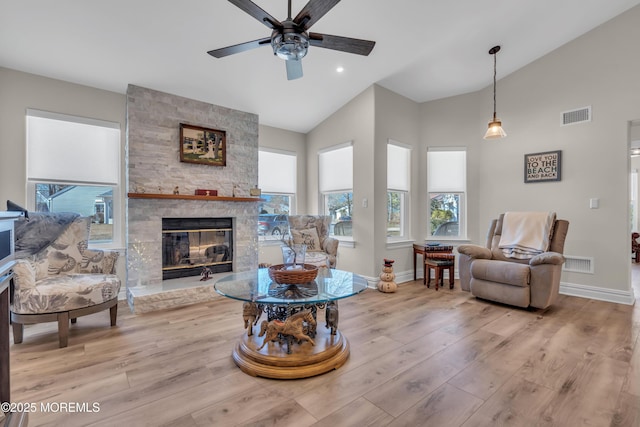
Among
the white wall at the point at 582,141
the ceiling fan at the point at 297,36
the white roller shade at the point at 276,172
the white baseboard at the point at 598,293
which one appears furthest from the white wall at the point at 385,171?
the ceiling fan at the point at 297,36

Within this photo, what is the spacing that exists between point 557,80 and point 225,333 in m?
5.33

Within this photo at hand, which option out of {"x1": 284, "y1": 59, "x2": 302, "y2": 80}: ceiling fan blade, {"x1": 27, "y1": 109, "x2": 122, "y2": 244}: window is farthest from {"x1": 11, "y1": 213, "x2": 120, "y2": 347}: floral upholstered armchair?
{"x1": 284, "y1": 59, "x2": 302, "y2": 80}: ceiling fan blade

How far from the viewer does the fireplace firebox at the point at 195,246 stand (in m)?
4.02

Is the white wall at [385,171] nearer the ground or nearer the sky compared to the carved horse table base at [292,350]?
nearer the sky

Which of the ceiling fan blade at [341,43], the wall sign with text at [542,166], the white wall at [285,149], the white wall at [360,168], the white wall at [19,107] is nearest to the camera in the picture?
the ceiling fan blade at [341,43]

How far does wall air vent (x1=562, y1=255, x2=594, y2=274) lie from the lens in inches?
153

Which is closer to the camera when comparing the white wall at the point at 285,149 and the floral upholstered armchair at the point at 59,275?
the floral upholstered armchair at the point at 59,275

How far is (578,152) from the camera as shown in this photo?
13.0 ft

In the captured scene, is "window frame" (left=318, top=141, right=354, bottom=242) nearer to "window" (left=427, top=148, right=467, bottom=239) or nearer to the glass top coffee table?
"window" (left=427, top=148, right=467, bottom=239)

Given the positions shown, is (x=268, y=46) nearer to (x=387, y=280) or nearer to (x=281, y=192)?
(x=281, y=192)

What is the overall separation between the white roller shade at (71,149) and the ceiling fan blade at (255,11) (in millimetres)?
2857

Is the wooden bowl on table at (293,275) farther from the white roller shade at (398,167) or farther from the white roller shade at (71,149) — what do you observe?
the white roller shade at (71,149)

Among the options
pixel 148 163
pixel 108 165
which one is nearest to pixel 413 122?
pixel 148 163

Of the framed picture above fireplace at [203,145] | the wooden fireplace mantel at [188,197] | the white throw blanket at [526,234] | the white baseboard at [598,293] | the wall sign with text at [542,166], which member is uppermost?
the framed picture above fireplace at [203,145]
